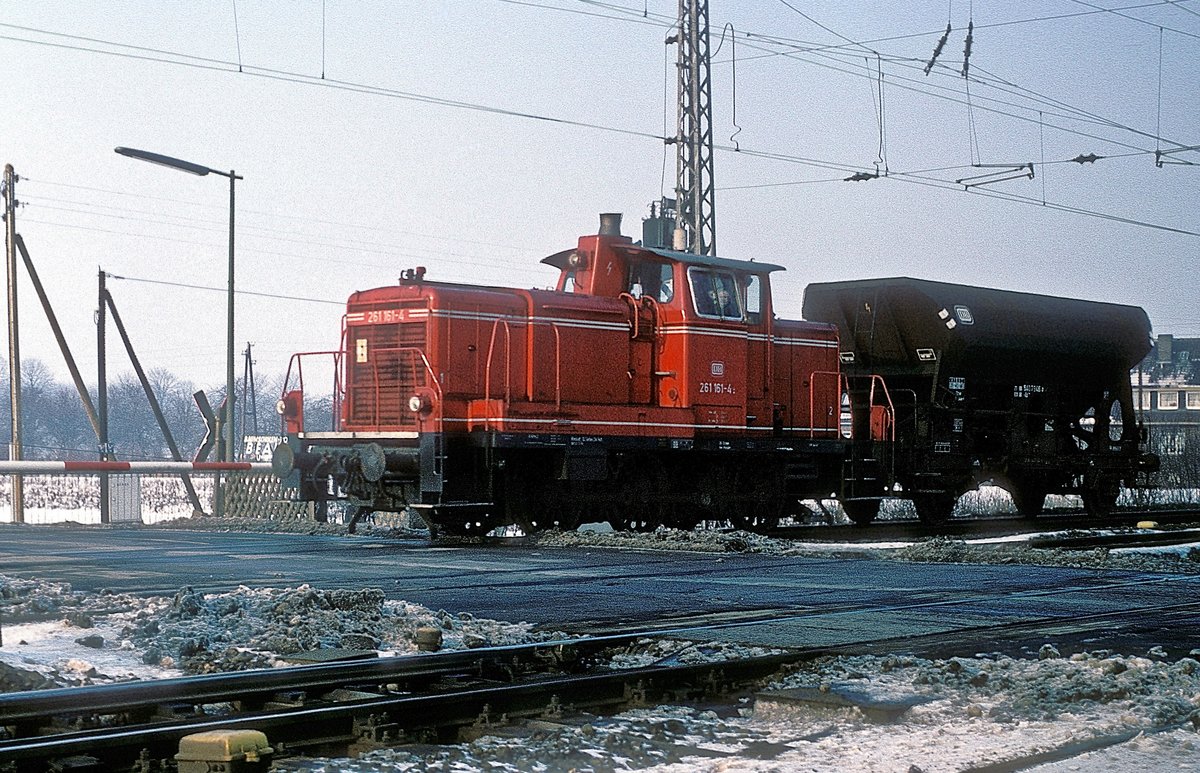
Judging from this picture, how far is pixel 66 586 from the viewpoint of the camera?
10117 mm

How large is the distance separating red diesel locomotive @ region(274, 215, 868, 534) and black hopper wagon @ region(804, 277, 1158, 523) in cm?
229

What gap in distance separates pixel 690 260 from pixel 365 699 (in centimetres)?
1239

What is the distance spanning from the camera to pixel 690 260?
1780cm

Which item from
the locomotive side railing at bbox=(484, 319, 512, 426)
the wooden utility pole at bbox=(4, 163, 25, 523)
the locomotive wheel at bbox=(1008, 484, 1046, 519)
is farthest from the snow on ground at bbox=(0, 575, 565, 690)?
the wooden utility pole at bbox=(4, 163, 25, 523)

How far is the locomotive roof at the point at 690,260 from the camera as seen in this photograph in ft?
58.6

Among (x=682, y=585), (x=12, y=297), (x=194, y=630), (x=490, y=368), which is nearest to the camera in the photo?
(x=194, y=630)

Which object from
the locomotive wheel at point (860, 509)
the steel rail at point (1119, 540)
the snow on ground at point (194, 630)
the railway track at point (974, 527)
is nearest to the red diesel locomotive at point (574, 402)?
the railway track at point (974, 527)

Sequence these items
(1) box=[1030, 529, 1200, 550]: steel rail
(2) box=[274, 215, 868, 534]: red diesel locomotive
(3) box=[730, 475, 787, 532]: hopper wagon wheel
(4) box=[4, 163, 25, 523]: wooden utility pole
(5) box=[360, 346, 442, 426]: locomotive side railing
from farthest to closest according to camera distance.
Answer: (4) box=[4, 163, 25, 523]: wooden utility pole < (3) box=[730, 475, 787, 532]: hopper wagon wheel < (2) box=[274, 215, 868, 534]: red diesel locomotive < (5) box=[360, 346, 442, 426]: locomotive side railing < (1) box=[1030, 529, 1200, 550]: steel rail

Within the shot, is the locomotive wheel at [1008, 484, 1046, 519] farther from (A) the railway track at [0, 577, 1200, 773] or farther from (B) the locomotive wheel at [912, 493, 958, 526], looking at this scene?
(A) the railway track at [0, 577, 1200, 773]

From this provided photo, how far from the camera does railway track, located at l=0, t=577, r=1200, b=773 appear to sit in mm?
4977

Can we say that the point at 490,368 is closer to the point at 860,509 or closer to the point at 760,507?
the point at 760,507

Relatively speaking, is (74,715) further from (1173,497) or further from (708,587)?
(1173,497)

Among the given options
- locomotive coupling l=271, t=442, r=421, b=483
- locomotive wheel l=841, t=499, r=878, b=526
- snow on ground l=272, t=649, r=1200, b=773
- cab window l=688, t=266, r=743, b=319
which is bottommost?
snow on ground l=272, t=649, r=1200, b=773

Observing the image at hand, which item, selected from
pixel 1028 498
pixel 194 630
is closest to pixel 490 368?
pixel 194 630
